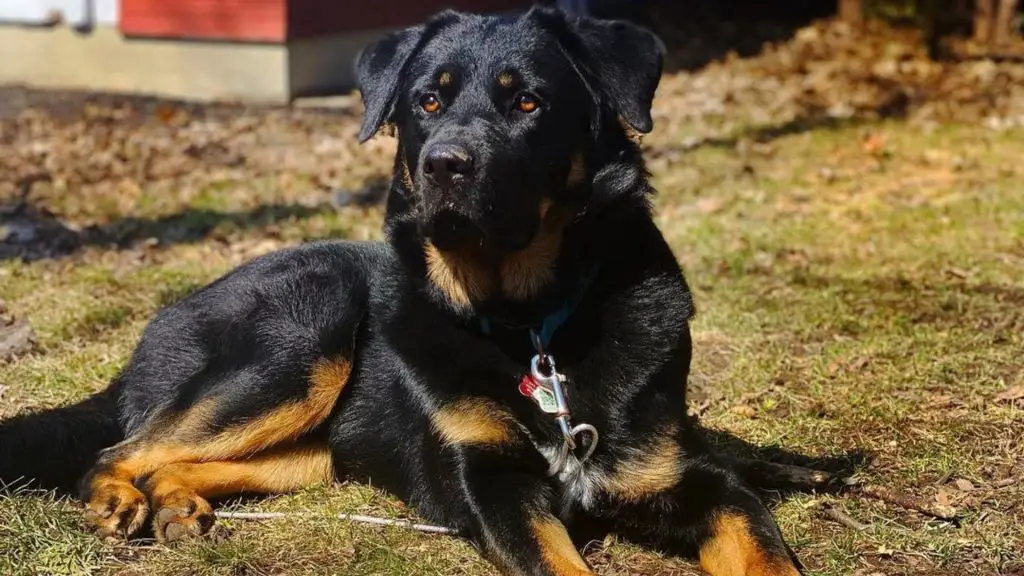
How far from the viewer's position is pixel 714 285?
6.84 meters

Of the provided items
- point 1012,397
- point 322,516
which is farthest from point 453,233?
point 1012,397

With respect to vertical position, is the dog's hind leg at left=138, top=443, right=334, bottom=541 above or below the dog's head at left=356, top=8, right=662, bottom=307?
below

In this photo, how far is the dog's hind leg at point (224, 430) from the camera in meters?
4.23

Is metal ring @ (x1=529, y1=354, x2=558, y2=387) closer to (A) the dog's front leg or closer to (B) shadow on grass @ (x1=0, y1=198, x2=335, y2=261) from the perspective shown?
(A) the dog's front leg

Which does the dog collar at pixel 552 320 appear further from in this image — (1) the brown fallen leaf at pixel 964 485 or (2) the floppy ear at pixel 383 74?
(1) the brown fallen leaf at pixel 964 485

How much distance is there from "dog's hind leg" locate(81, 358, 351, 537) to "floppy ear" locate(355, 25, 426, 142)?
93 centimetres

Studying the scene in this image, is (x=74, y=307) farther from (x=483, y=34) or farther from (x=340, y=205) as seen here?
(x=483, y=34)

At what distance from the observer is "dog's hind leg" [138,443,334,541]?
159 inches

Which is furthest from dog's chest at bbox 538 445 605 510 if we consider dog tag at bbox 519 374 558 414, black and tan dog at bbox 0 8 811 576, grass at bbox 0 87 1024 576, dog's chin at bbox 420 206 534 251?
dog's chin at bbox 420 206 534 251

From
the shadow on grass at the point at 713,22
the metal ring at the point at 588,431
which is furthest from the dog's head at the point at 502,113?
the shadow on grass at the point at 713,22

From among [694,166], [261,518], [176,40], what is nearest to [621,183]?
[261,518]

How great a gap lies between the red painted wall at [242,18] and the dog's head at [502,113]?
8071 millimetres

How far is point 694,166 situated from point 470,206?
631 cm

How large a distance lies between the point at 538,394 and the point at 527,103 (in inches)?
37.9
